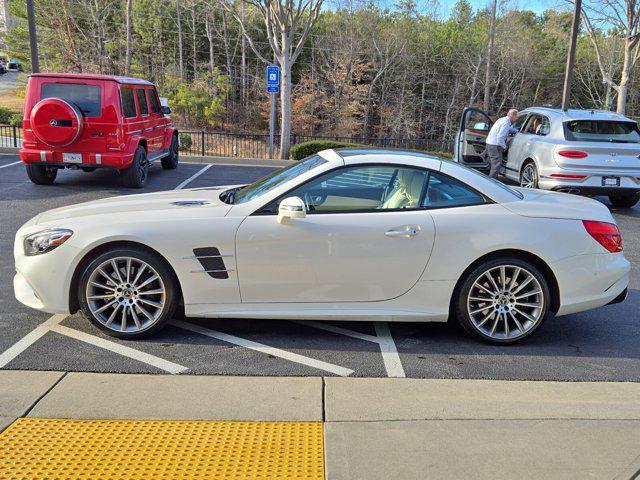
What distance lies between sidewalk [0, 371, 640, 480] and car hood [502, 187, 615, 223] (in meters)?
1.30

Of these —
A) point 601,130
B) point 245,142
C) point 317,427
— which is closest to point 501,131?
point 601,130

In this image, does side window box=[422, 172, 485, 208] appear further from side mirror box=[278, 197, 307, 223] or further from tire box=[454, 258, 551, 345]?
side mirror box=[278, 197, 307, 223]

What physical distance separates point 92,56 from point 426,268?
1703 inches

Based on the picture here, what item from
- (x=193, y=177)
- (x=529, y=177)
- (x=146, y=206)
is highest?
(x=146, y=206)

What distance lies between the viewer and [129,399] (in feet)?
11.8

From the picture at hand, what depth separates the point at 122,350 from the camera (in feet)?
14.1

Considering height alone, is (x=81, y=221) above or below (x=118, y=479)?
above

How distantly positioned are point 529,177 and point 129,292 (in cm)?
860

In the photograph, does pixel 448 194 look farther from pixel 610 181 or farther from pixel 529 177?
pixel 529 177

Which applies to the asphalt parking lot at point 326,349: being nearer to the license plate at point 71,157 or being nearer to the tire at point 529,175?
the license plate at point 71,157

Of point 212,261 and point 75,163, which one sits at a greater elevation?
point 75,163

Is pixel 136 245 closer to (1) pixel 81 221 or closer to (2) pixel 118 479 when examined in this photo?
(1) pixel 81 221

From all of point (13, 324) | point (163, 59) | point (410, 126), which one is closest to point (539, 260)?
point (13, 324)

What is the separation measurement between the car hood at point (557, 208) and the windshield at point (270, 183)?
61.7 inches
